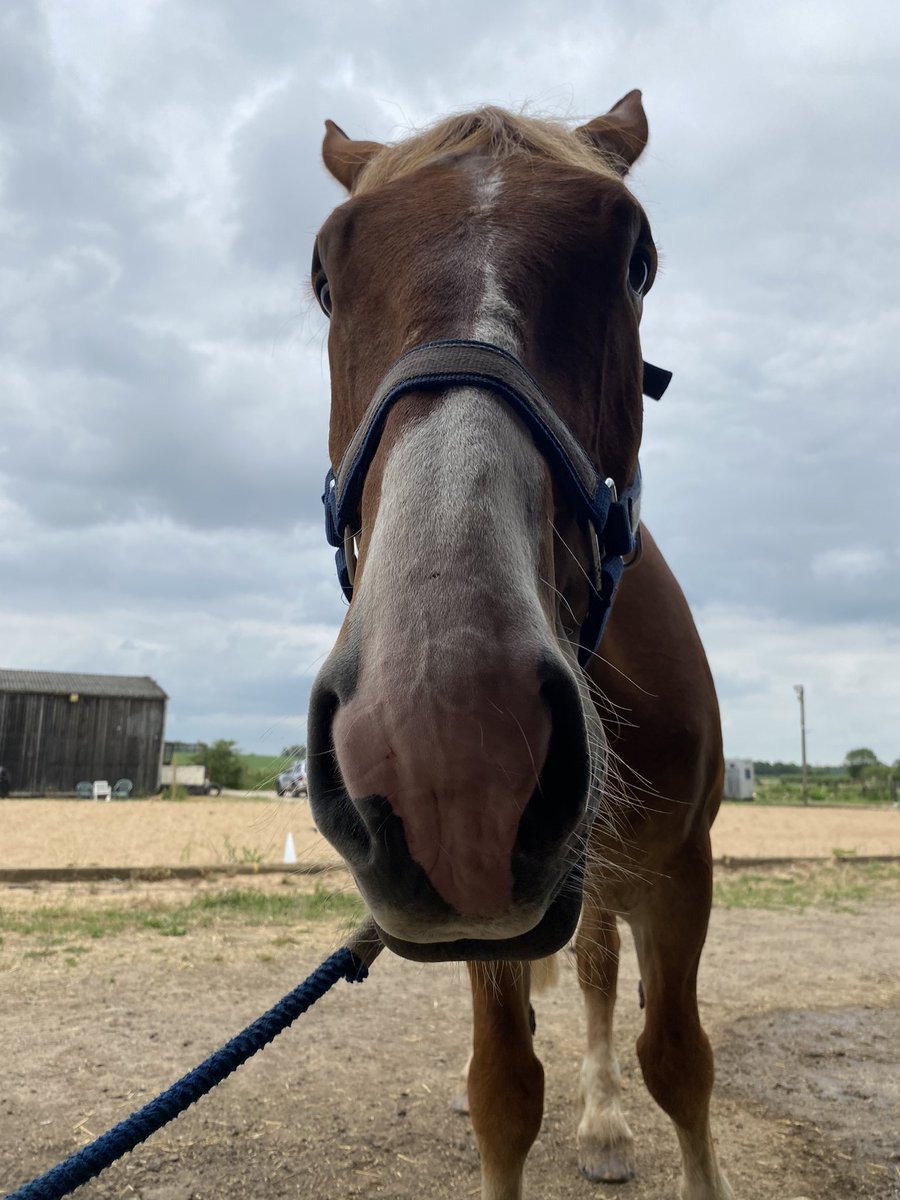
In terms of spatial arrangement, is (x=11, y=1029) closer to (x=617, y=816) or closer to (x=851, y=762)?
(x=617, y=816)

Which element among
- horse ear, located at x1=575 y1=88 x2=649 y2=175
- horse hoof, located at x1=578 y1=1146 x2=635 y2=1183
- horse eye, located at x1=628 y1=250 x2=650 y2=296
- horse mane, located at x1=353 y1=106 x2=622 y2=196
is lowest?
horse hoof, located at x1=578 y1=1146 x2=635 y2=1183

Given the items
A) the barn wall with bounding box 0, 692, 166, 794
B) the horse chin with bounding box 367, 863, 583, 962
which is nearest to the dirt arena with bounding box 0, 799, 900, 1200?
the horse chin with bounding box 367, 863, 583, 962

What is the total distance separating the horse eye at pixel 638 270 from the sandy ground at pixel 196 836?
487 centimetres

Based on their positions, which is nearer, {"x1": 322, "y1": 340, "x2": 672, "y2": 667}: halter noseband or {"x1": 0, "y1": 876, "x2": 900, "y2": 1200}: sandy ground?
{"x1": 322, "y1": 340, "x2": 672, "y2": 667}: halter noseband

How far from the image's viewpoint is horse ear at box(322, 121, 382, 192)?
2.62 m

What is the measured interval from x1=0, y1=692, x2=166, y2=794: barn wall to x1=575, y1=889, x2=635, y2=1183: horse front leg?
26.9 metres

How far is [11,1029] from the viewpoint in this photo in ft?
13.9

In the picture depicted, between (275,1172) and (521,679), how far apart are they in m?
2.78

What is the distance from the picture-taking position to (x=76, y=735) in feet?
91.0

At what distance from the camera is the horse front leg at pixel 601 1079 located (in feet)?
10.2

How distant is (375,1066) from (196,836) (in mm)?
9616

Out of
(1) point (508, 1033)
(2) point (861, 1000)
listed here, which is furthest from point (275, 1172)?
(2) point (861, 1000)

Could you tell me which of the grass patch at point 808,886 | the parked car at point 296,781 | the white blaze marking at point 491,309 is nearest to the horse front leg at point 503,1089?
the parked car at point 296,781

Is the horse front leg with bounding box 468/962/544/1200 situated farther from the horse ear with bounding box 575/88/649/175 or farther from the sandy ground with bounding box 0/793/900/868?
the sandy ground with bounding box 0/793/900/868
